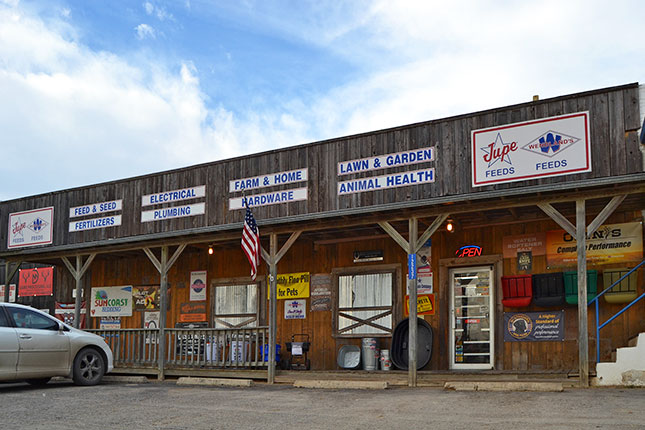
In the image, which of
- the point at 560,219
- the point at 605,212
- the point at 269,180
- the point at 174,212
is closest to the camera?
the point at 605,212

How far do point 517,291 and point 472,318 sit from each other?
1.16m

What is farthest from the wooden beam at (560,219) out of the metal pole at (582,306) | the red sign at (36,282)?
the red sign at (36,282)

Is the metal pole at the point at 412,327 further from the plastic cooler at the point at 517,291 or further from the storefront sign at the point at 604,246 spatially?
the storefront sign at the point at 604,246

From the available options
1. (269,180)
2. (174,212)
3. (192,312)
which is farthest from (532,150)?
(192,312)

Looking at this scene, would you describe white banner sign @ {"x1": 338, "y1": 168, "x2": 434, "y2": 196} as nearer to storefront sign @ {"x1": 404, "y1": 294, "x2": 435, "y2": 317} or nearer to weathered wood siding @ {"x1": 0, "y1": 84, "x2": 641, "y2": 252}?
weathered wood siding @ {"x1": 0, "y1": 84, "x2": 641, "y2": 252}

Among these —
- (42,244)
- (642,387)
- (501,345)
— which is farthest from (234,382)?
(42,244)

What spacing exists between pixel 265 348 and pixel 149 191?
5.08 metres

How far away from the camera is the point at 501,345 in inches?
557

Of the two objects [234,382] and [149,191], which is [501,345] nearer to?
[234,382]

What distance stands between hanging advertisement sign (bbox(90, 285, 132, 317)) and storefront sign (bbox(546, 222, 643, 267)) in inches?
466

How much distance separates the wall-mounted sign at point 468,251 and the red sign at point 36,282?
13591 mm

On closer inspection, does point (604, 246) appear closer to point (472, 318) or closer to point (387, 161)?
point (472, 318)

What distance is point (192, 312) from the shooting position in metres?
19.2

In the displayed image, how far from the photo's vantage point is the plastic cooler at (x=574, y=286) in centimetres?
1317
